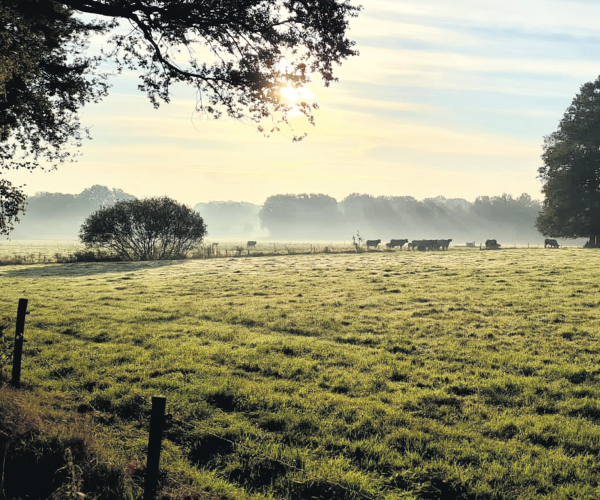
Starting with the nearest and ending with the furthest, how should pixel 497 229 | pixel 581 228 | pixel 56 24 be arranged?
1. pixel 56 24
2. pixel 581 228
3. pixel 497 229

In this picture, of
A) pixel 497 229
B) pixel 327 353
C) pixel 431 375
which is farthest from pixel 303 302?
pixel 497 229

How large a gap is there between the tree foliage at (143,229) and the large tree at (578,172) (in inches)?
1815

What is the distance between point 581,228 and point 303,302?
49843 mm

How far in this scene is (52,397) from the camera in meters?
7.89

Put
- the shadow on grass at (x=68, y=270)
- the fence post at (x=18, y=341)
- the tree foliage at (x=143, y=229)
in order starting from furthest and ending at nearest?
the tree foliage at (x=143, y=229)
the shadow on grass at (x=68, y=270)
the fence post at (x=18, y=341)

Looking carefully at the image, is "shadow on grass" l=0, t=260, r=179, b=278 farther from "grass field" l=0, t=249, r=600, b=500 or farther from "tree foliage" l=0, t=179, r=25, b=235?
"tree foliage" l=0, t=179, r=25, b=235

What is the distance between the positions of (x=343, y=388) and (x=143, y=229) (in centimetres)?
3899

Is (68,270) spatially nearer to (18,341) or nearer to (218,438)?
(18,341)

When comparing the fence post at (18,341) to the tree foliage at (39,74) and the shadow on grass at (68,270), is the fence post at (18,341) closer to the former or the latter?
the tree foliage at (39,74)

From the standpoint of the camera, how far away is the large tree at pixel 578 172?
2074 inches

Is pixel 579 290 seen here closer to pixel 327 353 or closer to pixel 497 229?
pixel 327 353

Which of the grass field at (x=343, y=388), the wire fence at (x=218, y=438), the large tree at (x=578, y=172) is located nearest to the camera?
the wire fence at (x=218, y=438)

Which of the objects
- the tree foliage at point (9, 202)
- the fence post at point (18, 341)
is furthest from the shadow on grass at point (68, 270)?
Answer: the fence post at point (18, 341)

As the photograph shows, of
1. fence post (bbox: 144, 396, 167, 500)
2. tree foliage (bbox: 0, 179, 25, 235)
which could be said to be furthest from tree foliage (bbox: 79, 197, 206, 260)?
fence post (bbox: 144, 396, 167, 500)
